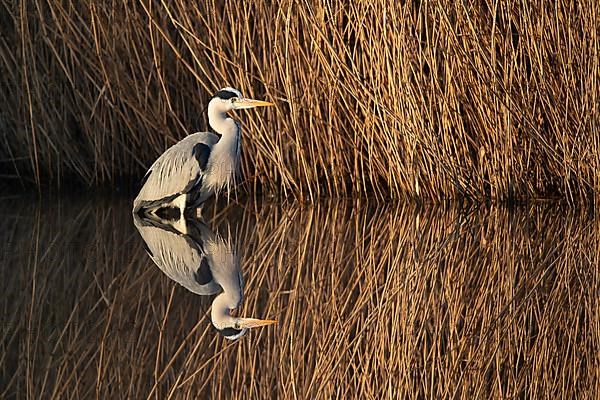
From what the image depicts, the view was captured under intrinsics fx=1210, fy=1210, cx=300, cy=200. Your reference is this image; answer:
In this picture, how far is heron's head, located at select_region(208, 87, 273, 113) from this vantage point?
7336 mm

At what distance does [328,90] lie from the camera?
25.2 ft

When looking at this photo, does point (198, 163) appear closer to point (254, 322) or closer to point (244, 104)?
point (244, 104)

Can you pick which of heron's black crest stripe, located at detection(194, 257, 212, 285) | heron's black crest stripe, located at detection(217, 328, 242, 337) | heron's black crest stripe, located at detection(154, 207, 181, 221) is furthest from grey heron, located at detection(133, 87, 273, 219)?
heron's black crest stripe, located at detection(217, 328, 242, 337)

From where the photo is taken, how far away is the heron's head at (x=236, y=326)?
14.6ft

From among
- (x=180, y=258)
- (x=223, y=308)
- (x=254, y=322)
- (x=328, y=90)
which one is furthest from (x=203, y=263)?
(x=328, y=90)

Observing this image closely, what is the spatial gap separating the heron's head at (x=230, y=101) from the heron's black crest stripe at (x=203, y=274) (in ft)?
5.43

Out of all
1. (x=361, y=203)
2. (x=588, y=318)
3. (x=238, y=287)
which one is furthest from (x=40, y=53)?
(x=588, y=318)

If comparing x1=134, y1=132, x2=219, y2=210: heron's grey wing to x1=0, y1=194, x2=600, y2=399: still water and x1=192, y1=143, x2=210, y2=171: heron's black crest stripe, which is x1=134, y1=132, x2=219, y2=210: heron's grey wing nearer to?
x1=192, y1=143, x2=210, y2=171: heron's black crest stripe

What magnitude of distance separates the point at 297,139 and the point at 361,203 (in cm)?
68

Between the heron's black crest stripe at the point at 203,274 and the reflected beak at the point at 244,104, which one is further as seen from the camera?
the reflected beak at the point at 244,104

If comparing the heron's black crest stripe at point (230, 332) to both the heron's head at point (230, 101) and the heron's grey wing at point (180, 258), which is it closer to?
the heron's grey wing at point (180, 258)

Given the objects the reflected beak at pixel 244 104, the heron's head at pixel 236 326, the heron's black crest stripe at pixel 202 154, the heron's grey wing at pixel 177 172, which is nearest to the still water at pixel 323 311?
the heron's head at pixel 236 326

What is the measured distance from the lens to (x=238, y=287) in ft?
17.2

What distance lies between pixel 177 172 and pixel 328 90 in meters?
1.09
